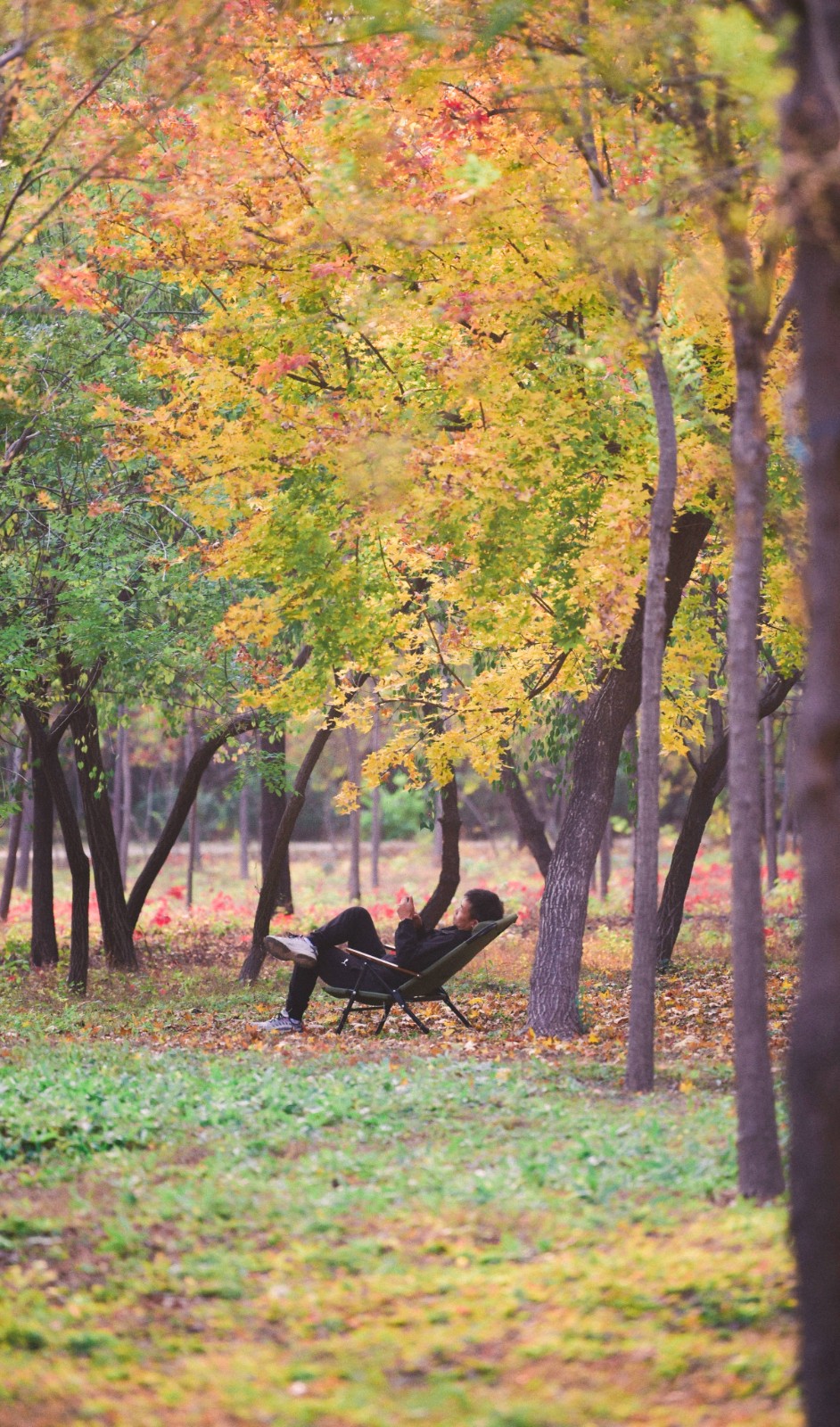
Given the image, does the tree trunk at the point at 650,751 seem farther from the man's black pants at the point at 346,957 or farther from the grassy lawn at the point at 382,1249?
the man's black pants at the point at 346,957

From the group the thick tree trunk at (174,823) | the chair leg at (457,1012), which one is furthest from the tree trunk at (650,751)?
the thick tree trunk at (174,823)

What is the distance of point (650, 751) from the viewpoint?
295 inches

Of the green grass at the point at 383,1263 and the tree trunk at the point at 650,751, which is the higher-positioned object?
the tree trunk at the point at 650,751

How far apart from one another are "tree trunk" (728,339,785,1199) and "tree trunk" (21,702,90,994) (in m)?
10.1

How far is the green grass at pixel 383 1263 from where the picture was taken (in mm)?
3760

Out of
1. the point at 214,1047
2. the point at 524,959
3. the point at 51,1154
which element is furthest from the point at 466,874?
the point at 51,1154

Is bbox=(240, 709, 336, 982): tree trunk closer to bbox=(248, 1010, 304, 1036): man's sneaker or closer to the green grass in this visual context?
bbox=(248, 1010, 304, 1036): man's sneaker

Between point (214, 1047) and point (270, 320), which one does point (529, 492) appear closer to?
point (270, 320)

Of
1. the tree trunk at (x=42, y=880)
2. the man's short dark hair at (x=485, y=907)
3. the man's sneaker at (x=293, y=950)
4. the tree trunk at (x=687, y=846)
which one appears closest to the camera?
the man's sneaker at (x=293, y=950)

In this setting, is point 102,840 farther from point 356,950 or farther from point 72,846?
point 356,950

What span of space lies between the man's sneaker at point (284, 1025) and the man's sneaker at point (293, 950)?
0.54 metres

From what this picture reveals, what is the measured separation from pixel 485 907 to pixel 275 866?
5347mm

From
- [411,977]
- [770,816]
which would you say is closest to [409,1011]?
[411,977]

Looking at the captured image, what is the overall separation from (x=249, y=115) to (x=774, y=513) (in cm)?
451
